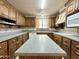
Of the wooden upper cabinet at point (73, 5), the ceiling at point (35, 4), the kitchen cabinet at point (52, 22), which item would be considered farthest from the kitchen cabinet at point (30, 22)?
the wooden upper cabinet at point (73, 5)

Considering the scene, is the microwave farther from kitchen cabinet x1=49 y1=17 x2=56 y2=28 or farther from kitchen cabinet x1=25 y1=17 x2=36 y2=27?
kitchen cabinet x1=25 y1=17 x2=36 y2=27

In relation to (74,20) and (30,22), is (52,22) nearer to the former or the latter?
(30,22)

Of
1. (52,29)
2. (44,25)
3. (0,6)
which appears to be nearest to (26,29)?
(44,25)

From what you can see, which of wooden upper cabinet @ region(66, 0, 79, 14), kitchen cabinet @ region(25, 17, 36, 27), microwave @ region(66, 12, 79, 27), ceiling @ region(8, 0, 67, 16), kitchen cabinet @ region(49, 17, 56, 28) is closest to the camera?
wooden upper cabinet @ region(66, 0, 79, 14)

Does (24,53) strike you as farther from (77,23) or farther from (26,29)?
(26,29)

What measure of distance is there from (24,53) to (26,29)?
7813 millimetres

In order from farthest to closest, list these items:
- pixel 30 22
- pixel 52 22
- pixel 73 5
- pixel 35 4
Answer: pixel 52 22 → pixel 30 22 → pixel 35 4 → pixel 73 5

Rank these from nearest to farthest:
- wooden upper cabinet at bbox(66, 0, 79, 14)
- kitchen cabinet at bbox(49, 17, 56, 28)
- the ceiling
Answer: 1. wooden upper cabinet at bbox(66, 0, 79, 14)
2. the ceiling
3. kitchen cabinet at bbox(49, 17, 56, 28)

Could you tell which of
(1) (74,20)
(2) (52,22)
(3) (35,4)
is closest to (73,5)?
(1) (74,20)

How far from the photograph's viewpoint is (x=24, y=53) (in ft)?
3.81

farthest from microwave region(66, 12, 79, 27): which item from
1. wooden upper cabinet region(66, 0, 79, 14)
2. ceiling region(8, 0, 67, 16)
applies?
ceiling region(8, 0, 67, 16)

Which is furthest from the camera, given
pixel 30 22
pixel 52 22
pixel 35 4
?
pixel 52 22

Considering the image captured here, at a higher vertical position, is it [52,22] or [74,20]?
[52,22]

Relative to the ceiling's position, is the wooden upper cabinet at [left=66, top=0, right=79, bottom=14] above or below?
below
